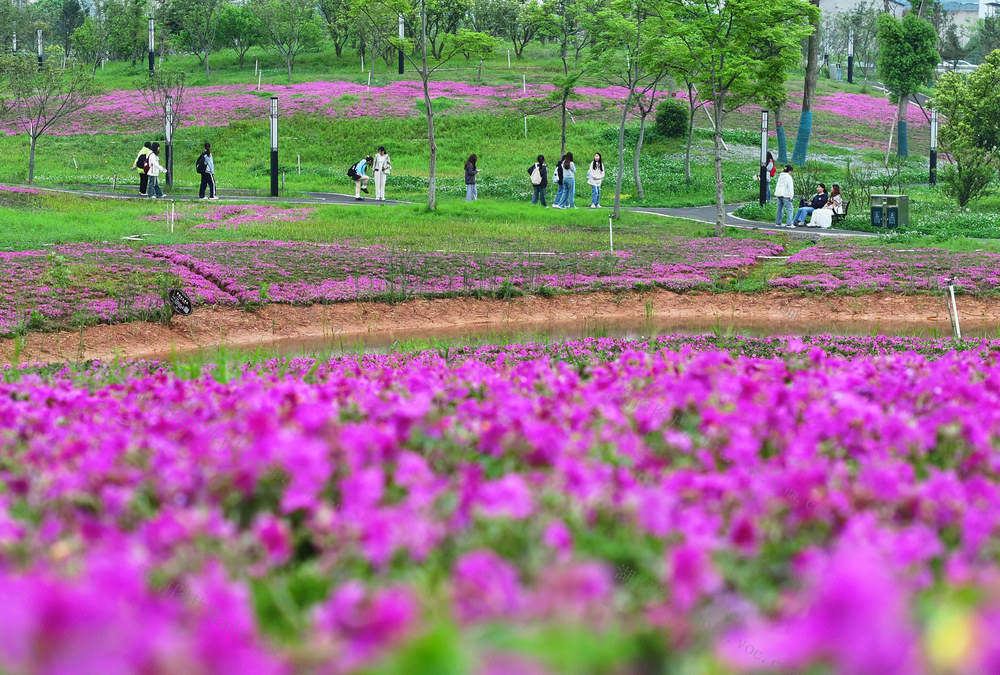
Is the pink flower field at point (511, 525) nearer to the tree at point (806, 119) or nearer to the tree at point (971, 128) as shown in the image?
the tree at point (971, 128)

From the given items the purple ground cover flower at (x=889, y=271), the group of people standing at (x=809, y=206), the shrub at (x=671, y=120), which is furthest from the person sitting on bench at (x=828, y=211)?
the shrub at (x=671, y=120)

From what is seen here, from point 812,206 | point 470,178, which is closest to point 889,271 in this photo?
point 812,206

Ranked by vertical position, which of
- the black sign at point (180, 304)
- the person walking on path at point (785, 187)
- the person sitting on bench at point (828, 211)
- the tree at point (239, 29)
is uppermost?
the tree at point (239, 29)

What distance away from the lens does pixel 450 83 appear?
208 feet

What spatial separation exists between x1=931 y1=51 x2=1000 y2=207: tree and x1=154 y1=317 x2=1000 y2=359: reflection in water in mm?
17593

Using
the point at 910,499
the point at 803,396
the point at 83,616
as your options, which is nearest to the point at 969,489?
the point at 910,499

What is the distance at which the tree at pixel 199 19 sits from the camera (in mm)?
73750

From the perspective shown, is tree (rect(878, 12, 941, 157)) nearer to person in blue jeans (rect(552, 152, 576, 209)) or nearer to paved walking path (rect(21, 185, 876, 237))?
paved walking path (rect(21, 185, 876, 237))

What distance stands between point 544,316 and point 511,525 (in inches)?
650

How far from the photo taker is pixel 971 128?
136ft

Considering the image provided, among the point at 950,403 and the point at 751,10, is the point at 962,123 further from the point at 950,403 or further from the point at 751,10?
the point at 950,403

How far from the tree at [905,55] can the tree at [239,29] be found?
132ft

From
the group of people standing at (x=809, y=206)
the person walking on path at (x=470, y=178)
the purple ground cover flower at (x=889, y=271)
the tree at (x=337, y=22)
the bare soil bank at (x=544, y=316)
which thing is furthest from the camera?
the tree at (x=337, y=22)

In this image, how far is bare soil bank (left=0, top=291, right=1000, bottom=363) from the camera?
17062mm
